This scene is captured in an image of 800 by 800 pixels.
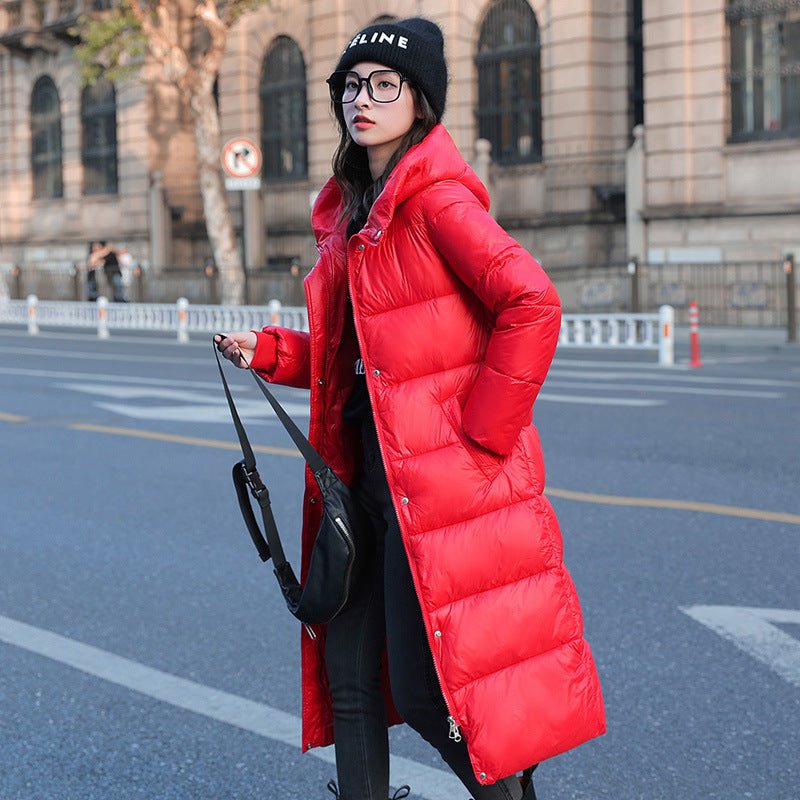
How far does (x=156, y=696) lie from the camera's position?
15.3 feet

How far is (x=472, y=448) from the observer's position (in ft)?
9.57

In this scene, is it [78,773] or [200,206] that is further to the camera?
[200,206]

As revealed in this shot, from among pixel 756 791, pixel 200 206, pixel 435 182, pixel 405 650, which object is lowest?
pixel 756 791

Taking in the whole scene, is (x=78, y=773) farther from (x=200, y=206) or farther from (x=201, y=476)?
(x=200, y=206)

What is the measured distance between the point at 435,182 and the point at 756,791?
1936 mm

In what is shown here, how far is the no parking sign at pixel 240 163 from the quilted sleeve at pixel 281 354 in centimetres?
2213

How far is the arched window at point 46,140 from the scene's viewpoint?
137 feet

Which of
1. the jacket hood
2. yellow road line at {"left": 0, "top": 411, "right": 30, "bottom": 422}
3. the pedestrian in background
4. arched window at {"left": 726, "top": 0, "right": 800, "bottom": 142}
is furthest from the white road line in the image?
the jacket hood

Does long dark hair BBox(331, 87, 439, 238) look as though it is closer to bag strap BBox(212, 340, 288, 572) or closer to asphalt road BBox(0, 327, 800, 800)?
bag strap BBox(212, 340, 288, 572)

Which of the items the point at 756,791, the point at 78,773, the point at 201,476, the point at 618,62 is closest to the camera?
the point at 756,791

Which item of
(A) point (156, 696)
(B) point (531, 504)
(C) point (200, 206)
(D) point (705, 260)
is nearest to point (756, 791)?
(B) point (531, 504)

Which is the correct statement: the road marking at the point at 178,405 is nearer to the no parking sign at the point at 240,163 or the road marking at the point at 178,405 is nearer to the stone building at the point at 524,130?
the no parking sign at the point at 240,163

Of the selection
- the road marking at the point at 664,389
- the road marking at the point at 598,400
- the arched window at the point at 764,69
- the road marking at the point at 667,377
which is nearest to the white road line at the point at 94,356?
the road marking at the point at 667,377

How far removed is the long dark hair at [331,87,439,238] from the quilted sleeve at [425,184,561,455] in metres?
0.23
